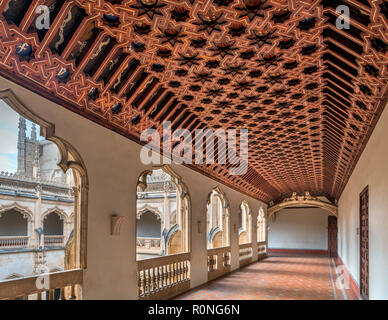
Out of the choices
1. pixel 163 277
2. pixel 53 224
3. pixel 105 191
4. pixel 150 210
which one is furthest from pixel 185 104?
pixel 53 224

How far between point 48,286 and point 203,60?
10.1ft

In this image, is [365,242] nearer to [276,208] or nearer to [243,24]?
[243,24]

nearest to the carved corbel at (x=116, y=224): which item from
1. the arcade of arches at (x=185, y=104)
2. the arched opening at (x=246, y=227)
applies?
the arcade of arches at (x=185, y=104)

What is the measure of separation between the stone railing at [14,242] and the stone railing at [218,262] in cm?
1201

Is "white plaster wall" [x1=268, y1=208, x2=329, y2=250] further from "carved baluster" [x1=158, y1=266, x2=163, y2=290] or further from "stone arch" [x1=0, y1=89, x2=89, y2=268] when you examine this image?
"stone arch" [x1=0, y1=89, x2=89, y2=268]

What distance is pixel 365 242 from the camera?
6262mm

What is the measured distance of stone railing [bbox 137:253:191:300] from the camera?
18.9 feet

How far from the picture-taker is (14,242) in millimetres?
17625

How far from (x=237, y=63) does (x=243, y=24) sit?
87cm

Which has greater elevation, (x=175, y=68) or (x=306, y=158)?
(x=175, y=68)

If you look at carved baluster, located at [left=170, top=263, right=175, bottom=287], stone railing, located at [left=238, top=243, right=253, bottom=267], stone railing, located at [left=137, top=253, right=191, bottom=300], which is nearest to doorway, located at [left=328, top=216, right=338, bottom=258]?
stone railing, located at [left=238, top=243, right=253, bottom=267]

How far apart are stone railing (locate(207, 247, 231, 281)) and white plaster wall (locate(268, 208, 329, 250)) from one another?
11.4 metres

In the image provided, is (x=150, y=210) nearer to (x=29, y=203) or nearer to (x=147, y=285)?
(x=29, y=203)
